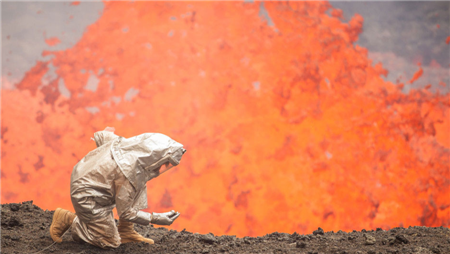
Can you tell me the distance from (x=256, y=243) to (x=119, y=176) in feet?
4.86

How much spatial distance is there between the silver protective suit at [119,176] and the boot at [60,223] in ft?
1.10

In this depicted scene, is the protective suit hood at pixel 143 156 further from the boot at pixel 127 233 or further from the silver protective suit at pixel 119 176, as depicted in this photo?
the boot at pixel 127 233

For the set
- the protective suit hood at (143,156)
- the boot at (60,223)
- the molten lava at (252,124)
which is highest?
the molten lava at (252,124)

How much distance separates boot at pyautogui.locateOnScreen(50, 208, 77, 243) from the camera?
368 cm

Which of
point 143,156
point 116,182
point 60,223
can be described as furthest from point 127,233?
point 143,156

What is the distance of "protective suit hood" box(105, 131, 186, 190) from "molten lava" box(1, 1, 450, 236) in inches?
133

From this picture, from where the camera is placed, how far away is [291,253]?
10.8 feet

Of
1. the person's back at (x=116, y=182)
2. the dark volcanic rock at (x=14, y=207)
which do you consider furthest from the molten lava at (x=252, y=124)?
the person's back at (x=116, y=182)

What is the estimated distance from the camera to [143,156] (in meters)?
3.28

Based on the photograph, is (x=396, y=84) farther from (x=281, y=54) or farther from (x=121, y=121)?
(x=121, y=121)

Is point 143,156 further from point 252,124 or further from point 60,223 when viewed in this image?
point 252,124

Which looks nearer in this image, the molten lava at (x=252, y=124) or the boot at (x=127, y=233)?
the boot at (x=127, y=233)

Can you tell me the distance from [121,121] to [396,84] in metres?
4.93

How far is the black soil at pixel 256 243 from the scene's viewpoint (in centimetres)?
333
